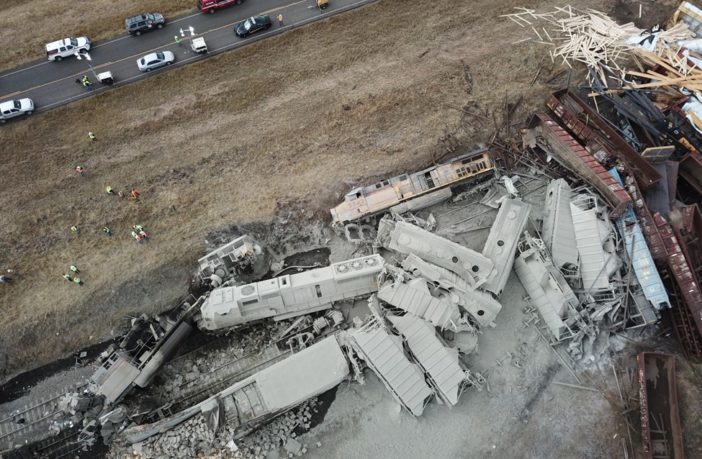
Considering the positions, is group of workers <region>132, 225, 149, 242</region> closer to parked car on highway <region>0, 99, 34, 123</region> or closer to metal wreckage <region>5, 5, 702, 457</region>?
metal wreckage <region>5, 5, 702, 457</region>

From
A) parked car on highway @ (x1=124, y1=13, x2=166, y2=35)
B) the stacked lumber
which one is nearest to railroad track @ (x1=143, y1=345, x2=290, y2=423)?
parked car on highway @ (x1=124, y1=13, x2=166, y2=35)

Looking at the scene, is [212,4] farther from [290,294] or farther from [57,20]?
[290,294]

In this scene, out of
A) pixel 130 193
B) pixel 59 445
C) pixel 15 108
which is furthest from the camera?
pixel 15 108

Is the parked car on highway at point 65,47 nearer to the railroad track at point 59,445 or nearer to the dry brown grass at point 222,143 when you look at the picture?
the dry brown grass at point 222,143

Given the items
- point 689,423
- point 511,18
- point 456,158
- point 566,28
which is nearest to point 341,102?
point 456,158

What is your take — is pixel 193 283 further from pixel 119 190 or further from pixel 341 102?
pixel 341 102

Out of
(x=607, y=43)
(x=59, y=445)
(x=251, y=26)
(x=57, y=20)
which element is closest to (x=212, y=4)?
(x=251, y=26)

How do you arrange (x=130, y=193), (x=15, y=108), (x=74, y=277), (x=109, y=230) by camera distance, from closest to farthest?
(x=74, y=277)
(x=109, y=230)
(x=130, y=193)
(x=15, y=108)
